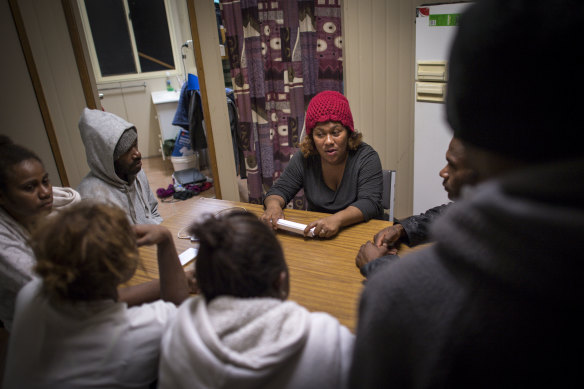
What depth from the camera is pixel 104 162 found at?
1910 millimetres

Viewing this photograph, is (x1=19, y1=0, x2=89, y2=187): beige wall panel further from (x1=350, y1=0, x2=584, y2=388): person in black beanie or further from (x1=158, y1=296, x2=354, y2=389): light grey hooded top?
(x1=350, y1=0, x2=584, y2=388): person in black beanie

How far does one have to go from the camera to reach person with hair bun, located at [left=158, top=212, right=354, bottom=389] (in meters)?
0.64

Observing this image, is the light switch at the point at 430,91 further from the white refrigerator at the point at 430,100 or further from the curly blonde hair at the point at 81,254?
the curly blonde hair at the point at 81,254

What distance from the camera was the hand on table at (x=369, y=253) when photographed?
134cm

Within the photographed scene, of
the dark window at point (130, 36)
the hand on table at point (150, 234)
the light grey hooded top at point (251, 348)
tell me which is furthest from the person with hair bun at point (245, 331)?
the dark window at point (130, 36)

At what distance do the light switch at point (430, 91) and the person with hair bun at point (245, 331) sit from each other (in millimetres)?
→ 2341

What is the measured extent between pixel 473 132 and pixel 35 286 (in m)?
0.95

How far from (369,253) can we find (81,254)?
0.94 meters

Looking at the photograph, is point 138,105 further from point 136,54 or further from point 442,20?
point 442,20

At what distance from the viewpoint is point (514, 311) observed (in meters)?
0.41

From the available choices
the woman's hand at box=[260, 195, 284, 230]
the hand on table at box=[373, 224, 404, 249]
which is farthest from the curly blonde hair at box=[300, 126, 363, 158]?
the hand on table at box=[373, 224, 404, 249]

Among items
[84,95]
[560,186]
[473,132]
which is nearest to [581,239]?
[560,186]

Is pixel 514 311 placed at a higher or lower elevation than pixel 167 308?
higher

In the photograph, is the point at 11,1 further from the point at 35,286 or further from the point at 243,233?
the point at 243,233
